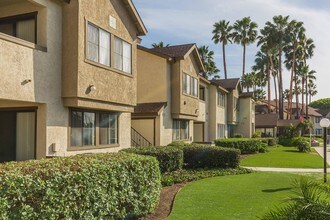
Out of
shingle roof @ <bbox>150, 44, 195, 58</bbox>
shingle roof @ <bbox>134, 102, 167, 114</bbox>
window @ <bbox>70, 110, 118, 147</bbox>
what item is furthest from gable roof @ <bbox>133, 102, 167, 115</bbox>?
window @ <bbox>70, 110, 118, 147</bbox>

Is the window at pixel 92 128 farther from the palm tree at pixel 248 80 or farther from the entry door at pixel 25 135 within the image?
the palm tree at pixel 248 80

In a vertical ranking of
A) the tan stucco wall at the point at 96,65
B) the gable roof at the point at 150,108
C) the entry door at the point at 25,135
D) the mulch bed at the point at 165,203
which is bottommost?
the mulch bed at the point at 165,203

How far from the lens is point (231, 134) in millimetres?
45031

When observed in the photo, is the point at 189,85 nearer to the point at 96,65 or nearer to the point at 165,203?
the point at 96,65

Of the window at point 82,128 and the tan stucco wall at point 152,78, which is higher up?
the tan stucco wall at point 152,78

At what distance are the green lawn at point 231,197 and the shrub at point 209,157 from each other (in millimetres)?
2524

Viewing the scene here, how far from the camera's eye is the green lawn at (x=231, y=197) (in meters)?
9.56

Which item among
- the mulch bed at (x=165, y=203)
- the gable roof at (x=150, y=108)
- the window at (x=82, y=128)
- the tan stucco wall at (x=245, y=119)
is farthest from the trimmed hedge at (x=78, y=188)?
the tan stucco wall at (x=245, y=119)

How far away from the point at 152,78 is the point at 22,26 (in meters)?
12.1

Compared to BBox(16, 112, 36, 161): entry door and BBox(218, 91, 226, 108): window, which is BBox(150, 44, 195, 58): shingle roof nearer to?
BBox(16, 112, 36, 161): entry door

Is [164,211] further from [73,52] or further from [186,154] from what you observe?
[186,154]

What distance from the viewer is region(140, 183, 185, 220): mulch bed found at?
945cm

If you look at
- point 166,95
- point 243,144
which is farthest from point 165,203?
point 243,144

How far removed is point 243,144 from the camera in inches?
1244
